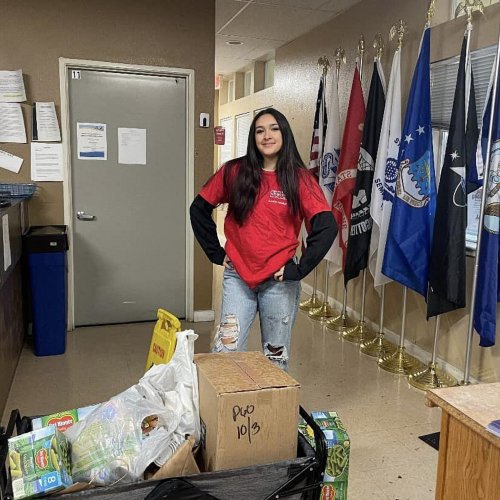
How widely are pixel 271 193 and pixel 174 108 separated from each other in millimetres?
2300

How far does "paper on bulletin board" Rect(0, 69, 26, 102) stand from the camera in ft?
12.1

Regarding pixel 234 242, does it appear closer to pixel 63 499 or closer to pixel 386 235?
pixel 63 499

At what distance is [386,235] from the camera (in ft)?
11.3

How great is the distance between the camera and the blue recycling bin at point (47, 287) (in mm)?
3482

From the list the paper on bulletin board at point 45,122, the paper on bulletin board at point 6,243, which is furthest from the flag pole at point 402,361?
the paper on bulletin board at point 45,122

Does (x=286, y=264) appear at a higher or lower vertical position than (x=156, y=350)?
higher

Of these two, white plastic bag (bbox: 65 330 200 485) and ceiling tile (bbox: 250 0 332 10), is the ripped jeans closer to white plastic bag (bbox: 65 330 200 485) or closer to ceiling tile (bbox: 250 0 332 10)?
white plastic bag (bbox: 65 330 200 485)

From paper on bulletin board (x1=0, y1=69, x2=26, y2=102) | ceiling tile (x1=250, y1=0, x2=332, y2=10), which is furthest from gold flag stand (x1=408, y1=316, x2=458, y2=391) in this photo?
paper on bulletin board (x1=0, y1=69, x2=26, y2=102)

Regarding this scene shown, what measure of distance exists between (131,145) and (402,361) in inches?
103

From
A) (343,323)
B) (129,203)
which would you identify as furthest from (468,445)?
(129,203)

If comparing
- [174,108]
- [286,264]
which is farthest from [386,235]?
[174,108]

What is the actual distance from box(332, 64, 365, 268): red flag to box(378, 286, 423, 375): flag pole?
654mm

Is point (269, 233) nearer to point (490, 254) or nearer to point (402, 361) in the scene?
point (490, 254)

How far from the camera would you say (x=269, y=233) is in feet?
7.19
